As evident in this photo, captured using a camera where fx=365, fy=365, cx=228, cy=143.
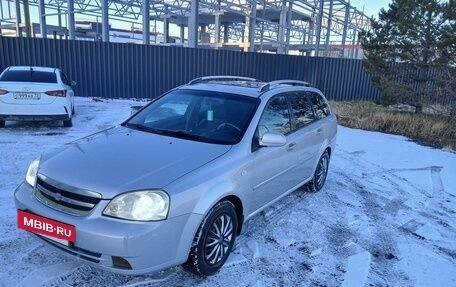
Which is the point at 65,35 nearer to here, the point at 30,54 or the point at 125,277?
the point at 30,54

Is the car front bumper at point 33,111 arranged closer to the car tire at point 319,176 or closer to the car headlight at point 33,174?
the car headlight at point 33,174

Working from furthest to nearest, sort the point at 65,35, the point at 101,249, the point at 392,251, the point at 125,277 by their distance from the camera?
the point at 65,35, the point at 392,251, the point at 125,277, the point at 101,249

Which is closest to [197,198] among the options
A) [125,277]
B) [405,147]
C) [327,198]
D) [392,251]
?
[125,277]

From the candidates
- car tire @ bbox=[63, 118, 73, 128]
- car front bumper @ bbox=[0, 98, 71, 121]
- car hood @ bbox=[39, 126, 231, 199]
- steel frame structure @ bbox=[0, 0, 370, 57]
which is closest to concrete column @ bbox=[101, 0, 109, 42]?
steel frame structure @ bbox=[0, 0, 370, 57]

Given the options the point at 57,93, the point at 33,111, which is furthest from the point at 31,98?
the point at 57,93

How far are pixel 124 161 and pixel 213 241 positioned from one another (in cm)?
99

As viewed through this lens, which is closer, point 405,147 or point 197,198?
point 197,198

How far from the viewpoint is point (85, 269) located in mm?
3041

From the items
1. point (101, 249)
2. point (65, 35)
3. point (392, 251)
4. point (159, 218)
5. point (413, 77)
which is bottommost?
point (392, 251)

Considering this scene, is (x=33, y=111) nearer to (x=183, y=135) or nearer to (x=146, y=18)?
(x=183, y=135)

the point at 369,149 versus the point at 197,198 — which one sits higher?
the point at 197,198

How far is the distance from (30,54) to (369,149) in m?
11.1

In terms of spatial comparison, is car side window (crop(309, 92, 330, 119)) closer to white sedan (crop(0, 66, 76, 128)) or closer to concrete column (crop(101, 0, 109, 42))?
white sedan (crop(0, 66, 76, 128))

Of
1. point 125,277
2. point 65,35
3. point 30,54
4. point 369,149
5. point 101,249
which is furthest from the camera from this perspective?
point 65,35
